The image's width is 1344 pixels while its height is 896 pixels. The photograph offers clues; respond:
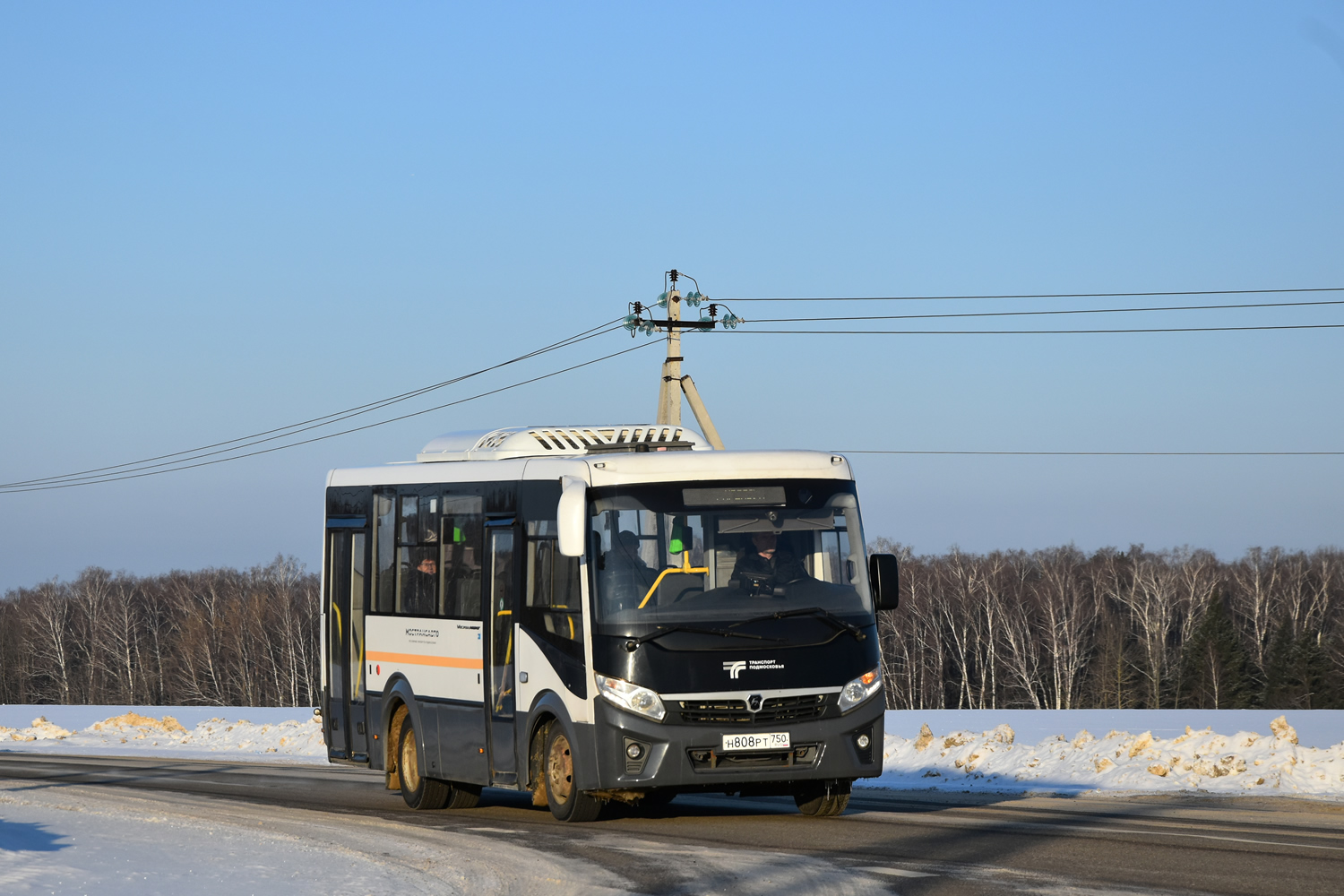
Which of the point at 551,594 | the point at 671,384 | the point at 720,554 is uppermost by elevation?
the point at 671,384

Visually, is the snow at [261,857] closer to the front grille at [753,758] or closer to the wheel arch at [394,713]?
the wheel arch at [394,713]

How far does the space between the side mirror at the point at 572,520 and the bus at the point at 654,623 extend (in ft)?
0.06

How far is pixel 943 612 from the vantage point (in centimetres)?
9006

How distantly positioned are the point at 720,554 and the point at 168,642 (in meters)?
97.4

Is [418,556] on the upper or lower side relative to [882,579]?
upper

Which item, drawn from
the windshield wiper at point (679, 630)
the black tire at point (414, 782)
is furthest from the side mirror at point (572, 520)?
the black tire at point (414, 782)

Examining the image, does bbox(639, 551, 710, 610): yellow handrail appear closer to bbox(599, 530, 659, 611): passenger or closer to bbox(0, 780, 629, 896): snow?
bbox(599, 530, 659, 611): passenger

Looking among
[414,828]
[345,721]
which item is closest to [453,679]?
[414,828]

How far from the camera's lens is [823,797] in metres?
13.5

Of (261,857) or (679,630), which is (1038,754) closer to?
(679,630)

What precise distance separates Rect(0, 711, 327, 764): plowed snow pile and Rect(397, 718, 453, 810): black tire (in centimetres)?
1029

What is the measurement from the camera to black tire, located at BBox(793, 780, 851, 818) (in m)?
13.3

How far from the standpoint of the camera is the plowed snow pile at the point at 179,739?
2956 centimetres

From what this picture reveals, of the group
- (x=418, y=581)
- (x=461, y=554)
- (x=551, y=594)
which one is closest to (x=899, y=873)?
(x=551, y=594)
